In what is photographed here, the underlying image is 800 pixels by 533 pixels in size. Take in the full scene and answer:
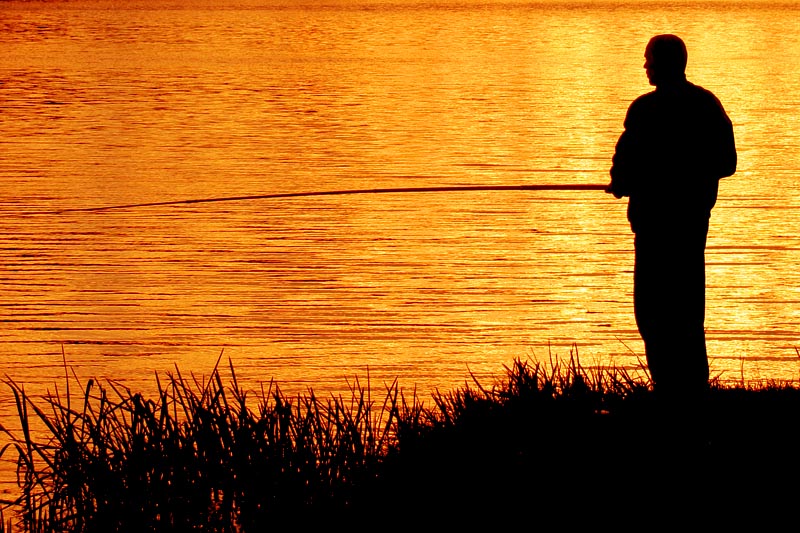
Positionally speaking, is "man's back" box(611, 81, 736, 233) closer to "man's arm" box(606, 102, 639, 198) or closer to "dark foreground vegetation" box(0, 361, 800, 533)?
"man's arm" box(606, 102, 639, 198)

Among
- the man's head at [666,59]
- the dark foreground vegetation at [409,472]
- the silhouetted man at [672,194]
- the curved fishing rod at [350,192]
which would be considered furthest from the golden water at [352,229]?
the man's head at [666,59]

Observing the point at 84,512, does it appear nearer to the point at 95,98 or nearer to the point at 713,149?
the point at 713,149

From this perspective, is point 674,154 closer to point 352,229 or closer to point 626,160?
point 626,160

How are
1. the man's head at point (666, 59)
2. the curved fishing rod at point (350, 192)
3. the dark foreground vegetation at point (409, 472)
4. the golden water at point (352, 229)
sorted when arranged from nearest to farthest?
the dark foreground vegetation at point (409, 472) < the man's head at point (666, 59) < the golden water at point (352, 229) < the curved fishing rod at point (350, 192)

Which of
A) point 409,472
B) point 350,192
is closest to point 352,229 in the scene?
point 350,192

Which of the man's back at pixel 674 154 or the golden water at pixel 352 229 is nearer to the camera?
the man's back at pixel 674 154

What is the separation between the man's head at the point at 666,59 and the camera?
557cm

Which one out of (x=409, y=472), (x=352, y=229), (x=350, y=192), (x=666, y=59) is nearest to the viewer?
(x=409, y=472)

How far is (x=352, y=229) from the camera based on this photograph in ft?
36.3

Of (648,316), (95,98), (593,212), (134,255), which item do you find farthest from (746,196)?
(95,98)

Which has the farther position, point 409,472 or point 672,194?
point 672,194

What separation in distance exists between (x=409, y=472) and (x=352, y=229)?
583cm

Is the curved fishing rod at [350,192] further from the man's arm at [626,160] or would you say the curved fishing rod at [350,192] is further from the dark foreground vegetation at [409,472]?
the dark foreground vegetation at [409,472]

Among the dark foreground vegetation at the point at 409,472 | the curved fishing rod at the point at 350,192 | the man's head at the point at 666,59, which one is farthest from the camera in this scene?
the curved fishing rod at the point at 350,192
